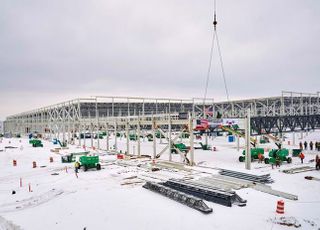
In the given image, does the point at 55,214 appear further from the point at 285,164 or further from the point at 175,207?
the point at 285,164

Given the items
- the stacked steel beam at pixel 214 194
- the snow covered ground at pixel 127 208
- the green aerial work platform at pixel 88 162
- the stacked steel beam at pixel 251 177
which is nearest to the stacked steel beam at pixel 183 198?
the snow covered ground at pixel 127 208

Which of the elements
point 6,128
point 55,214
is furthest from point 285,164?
point 6,128

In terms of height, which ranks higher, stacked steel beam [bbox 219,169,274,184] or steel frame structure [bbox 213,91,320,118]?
steel frame structure [bbox 213,91,320,118]

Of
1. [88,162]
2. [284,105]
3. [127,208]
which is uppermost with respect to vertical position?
[284,105]

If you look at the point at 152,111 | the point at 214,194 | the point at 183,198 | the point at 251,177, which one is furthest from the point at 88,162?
the point at 152,111

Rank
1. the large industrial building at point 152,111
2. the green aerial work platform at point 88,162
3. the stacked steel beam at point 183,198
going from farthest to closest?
the large industrial building at point 152,111, the green aerial work platform at point 88,162, the stacked steel beam at point 183,198

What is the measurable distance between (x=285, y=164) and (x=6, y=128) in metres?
138

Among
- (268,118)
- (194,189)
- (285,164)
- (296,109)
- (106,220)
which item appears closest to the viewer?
(106,220)

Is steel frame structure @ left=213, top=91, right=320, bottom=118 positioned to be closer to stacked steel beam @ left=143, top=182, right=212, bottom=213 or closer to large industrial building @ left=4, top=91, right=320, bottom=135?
large industrial building @ left=4, top=91, right=320, bottom=135

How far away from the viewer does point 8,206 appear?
12.9 meters

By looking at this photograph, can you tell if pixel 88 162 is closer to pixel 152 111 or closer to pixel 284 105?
pixel 152 111

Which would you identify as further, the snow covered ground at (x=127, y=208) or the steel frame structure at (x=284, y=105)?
the steel frame structure at (x=284, y=105)

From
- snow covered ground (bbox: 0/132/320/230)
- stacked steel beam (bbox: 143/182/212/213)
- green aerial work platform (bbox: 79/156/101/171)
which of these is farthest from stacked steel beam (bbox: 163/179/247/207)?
green aerial work platform (bbox: 79/156/101/171)

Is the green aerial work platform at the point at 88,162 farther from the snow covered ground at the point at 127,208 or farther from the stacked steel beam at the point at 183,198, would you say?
the stacked steel beam at the point at 183,198
